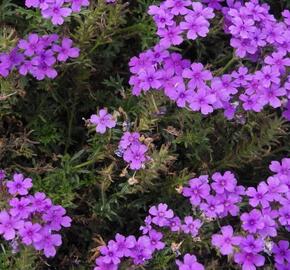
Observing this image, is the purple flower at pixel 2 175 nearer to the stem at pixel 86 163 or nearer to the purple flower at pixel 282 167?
the stem at pixel 86 163

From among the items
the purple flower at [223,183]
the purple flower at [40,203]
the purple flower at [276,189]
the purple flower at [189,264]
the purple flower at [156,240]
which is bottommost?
the purple flower at [156,240]

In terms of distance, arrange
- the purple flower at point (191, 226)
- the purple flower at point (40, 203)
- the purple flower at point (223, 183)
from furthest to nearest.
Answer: the purple flower at point (223, 183), the purple flower at point (191, 226), the purple flower at point (40, 203)

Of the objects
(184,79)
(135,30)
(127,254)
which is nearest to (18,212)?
(127,254)

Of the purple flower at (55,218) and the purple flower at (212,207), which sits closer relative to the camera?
the purple flower at (55,218)

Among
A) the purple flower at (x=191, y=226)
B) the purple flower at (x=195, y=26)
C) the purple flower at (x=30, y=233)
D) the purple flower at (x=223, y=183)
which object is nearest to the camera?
the purple flower at (x=30, y=233)

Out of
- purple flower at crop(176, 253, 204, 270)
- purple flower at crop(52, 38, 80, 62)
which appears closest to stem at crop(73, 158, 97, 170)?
purple flower at crop(52, 38, 80, 62)

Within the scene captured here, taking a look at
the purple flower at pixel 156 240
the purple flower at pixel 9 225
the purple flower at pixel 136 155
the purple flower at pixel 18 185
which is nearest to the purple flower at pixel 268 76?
the purple flower at pixel 136 155

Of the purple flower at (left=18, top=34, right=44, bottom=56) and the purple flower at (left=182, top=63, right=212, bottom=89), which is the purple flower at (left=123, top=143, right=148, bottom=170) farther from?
the purple flower at (left=18, top=34, right=44, bottom=56)
